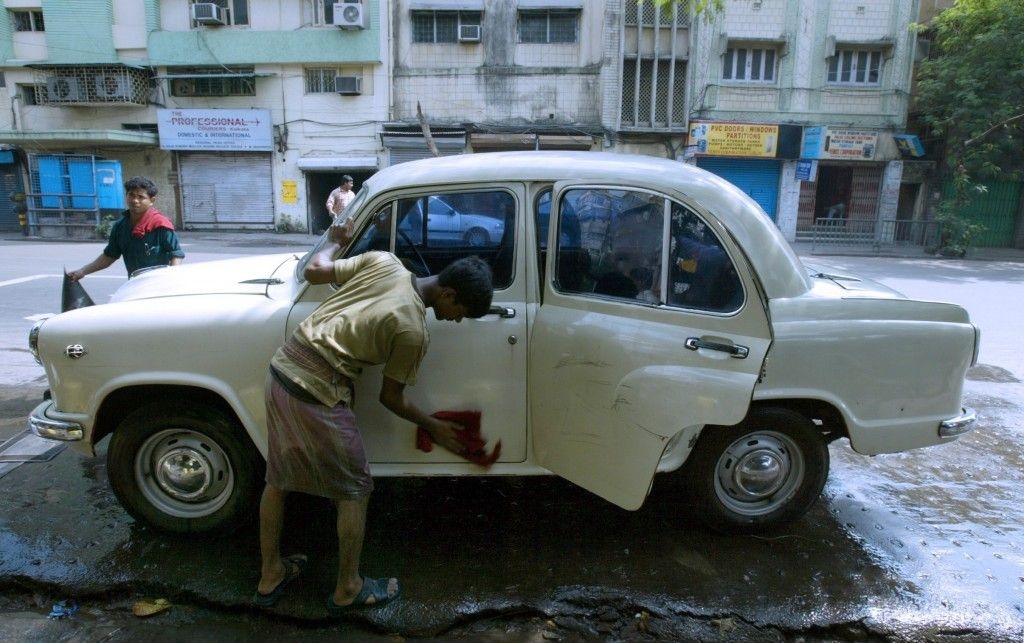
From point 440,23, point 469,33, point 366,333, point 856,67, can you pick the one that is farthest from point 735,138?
point 366,333

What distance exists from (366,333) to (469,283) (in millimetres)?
428

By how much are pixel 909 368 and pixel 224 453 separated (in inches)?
127

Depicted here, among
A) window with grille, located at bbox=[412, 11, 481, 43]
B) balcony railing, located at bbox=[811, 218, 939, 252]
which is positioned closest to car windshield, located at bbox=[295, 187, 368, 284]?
balcony railing, located at bbox=[811, 218, 939, 252]

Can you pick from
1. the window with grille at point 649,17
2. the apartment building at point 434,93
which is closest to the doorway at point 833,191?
the apartment building at point 434,93

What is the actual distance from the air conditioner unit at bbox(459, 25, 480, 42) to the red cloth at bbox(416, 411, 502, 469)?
20380 millimetres

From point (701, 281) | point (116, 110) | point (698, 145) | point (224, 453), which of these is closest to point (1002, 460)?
point (701, 281)

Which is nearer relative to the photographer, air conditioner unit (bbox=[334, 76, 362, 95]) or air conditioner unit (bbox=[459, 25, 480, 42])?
air conditioner unit (bbox=[459, 25, 480, 42])

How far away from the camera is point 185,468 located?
10.4ft

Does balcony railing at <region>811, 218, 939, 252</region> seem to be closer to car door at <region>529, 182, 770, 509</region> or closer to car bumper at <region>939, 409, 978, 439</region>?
car bumper at <region>939, 409, 978, 439</region>

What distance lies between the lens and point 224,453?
3154 mm

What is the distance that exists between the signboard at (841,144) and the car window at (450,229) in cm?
2065

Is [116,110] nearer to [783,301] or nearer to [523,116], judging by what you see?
[523,116]

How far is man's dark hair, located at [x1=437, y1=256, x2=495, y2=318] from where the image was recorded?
8.35ft

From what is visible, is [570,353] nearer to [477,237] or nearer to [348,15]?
[477,237]
